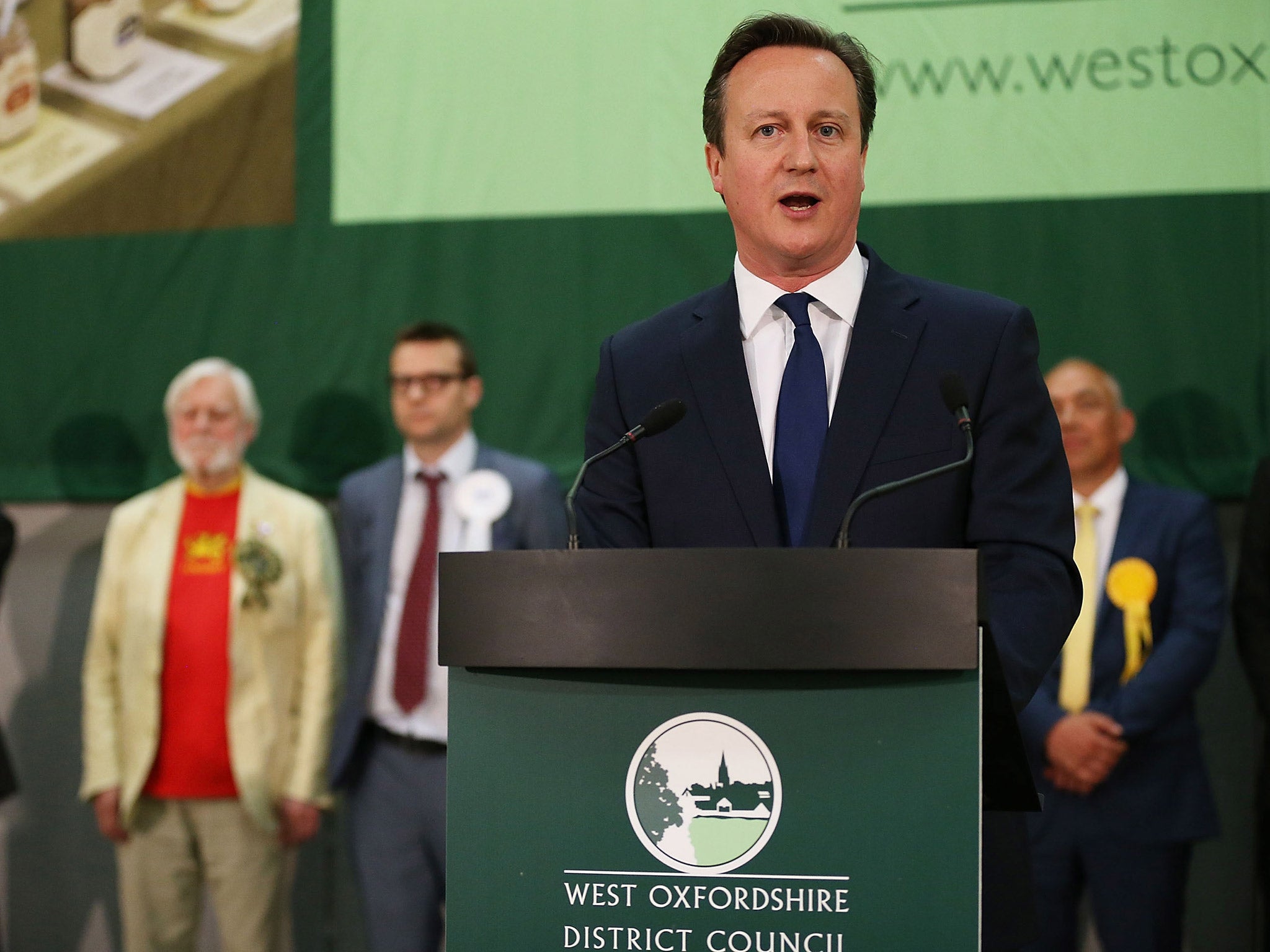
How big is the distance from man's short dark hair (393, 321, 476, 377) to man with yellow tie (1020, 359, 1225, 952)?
162 centimetres

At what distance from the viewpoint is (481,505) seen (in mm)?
4027

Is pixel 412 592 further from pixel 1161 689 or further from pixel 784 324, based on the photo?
pixel 784 324

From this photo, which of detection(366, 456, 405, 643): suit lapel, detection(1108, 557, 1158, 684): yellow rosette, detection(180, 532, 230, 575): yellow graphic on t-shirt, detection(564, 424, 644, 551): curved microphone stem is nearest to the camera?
detection(564, 424, 644, 551): curved microphone stem

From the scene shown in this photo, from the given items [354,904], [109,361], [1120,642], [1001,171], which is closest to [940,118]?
[1001,171]

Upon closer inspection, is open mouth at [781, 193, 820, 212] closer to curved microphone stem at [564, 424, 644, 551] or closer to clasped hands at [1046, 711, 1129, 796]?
curved microphone stem at [564, 424, 644, 551]

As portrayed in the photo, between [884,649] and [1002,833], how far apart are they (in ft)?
1.83

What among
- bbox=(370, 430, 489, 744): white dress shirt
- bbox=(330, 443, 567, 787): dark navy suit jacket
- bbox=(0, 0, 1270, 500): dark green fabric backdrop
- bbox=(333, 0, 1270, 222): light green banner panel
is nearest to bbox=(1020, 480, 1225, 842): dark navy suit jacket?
bbox=(0, 0, 1270, 500): dark green fabric backdrop

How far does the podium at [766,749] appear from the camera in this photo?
1.24m

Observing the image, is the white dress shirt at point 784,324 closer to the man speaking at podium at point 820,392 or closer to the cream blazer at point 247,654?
the man speaking at podium at point 820,392

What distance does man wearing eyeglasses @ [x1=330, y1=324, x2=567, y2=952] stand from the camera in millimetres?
3934

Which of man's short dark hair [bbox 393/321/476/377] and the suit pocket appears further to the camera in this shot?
man's short dark hair [bbox 393/321/476/377]

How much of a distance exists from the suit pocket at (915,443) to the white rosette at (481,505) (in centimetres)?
245

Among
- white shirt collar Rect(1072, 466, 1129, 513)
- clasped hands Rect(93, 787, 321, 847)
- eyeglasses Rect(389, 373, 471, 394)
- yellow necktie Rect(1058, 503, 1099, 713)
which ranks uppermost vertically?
eyeglasses Rect(389, 373, 471, 394)

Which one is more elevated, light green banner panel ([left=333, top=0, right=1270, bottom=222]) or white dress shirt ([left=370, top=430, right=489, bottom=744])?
light green banner panel ([left=333, top=0, right=1270, bottom=222])
